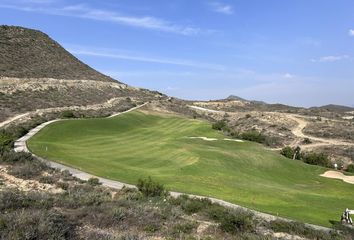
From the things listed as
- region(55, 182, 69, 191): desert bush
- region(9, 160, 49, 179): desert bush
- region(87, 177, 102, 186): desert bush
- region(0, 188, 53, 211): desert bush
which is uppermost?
region(0, 188, 53, 211): desert bush

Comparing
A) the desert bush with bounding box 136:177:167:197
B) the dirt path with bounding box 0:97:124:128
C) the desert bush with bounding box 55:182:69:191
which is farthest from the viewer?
the dirt path with bounding box 0:97:124:128

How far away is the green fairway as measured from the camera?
23016mm

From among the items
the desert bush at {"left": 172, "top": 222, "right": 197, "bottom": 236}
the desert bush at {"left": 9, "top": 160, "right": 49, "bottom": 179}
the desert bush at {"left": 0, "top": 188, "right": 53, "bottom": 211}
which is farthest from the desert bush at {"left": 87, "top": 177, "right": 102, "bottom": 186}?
the desert bush at {"left": 172, "top": 222, "right": 197, "bottom": 236}

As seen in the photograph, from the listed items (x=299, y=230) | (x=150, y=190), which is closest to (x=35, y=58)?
(x=150, y=190)

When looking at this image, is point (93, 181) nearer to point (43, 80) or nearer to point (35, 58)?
point (43, 80)

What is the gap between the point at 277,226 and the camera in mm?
15664

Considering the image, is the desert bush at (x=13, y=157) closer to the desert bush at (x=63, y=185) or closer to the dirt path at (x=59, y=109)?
the desert bush at (x=63, y=185)

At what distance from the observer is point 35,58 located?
A: 93.9m

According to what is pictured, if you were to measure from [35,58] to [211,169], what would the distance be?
7481cm

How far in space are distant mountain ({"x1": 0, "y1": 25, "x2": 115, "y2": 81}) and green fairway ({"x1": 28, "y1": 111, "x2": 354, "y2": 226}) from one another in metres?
40.6

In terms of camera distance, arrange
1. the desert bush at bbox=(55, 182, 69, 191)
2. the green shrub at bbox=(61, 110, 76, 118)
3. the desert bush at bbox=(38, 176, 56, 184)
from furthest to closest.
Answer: the green shrub at bbox=(61, 110, 76, 118)
the desert bush at bbox=(38, 176, 56, 184)
the desert bush at bbox=(55, 182, 69, 191)

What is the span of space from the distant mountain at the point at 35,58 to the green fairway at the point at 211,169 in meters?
40.6

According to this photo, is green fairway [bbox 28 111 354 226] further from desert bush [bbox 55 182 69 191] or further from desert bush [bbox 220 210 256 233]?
desert bush [bbox 220 210 256 233]

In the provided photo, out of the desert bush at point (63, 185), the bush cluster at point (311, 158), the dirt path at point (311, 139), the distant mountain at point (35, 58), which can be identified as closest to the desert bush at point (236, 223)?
the desert bush at point (63, 185)
